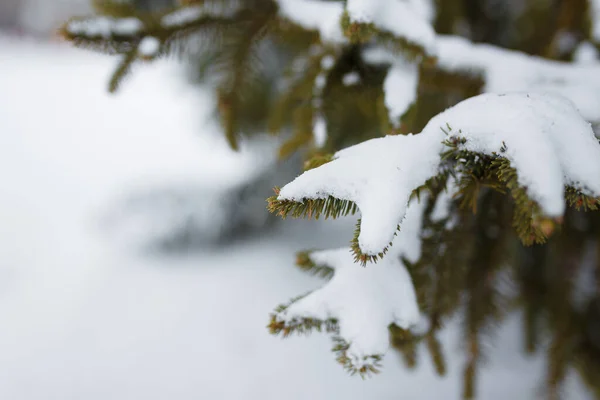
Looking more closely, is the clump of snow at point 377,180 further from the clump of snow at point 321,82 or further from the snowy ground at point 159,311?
the snowy ground at point 159,311

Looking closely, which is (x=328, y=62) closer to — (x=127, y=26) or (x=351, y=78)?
(x=351, y=78)

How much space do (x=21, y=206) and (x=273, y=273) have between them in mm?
3571

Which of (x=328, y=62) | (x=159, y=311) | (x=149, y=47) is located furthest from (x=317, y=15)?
(x=159, y=311)

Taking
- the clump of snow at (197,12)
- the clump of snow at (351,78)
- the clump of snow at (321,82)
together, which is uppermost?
the clump of snow at (197,12)

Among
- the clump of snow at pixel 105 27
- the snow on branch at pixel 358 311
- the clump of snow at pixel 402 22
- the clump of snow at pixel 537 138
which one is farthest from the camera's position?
the clump of snow at pixel 105 27

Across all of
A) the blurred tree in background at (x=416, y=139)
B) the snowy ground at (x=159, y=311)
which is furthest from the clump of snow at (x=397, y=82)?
the snowy ground at (x=159, y=311)

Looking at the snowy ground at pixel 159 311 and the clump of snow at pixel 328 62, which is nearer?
the clump of snow at pixel 328 62

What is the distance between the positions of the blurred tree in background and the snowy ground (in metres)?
0.47

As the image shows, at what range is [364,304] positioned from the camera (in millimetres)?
729

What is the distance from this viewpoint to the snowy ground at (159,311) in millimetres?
2219

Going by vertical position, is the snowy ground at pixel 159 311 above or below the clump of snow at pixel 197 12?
below

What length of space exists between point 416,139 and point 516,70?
1.54 ft

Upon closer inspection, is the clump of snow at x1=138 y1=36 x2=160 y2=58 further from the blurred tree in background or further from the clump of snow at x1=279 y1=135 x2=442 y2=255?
the clump of snow at x1=279 y1=135 x2=442 y2=255

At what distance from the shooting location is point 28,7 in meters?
13.4
